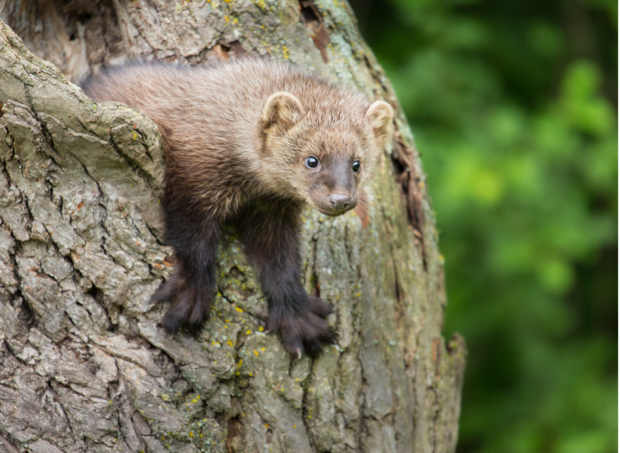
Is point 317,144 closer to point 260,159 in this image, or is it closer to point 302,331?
point 260,159

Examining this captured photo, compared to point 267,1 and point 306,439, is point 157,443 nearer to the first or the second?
point 306,439

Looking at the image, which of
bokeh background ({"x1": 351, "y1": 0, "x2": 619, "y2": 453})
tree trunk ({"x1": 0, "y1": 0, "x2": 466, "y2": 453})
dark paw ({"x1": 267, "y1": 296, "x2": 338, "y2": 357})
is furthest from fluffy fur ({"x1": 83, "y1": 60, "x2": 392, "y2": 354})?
bokeh background ({"x1": 351, "y1": 0, "x2": 619, "y2": 453})

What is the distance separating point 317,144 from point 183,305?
121 cm

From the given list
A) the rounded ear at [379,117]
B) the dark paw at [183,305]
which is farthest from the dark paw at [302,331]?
the rounded ear at [379,117]

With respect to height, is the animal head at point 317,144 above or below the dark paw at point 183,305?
above

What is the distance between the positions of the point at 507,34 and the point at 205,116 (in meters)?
4.78

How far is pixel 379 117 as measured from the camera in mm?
3725

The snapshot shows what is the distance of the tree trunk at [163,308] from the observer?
2887 mm

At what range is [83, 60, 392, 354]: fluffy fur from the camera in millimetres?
3340

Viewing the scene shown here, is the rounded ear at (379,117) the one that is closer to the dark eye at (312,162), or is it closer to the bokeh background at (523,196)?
the dark eye at (312,162)

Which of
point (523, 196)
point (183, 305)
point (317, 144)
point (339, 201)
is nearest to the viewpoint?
point (183, 305)

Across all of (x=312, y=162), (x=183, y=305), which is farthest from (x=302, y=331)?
(x=312, y=162)

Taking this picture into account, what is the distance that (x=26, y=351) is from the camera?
9.46ft

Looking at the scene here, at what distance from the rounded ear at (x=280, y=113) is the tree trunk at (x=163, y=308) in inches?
25.2
